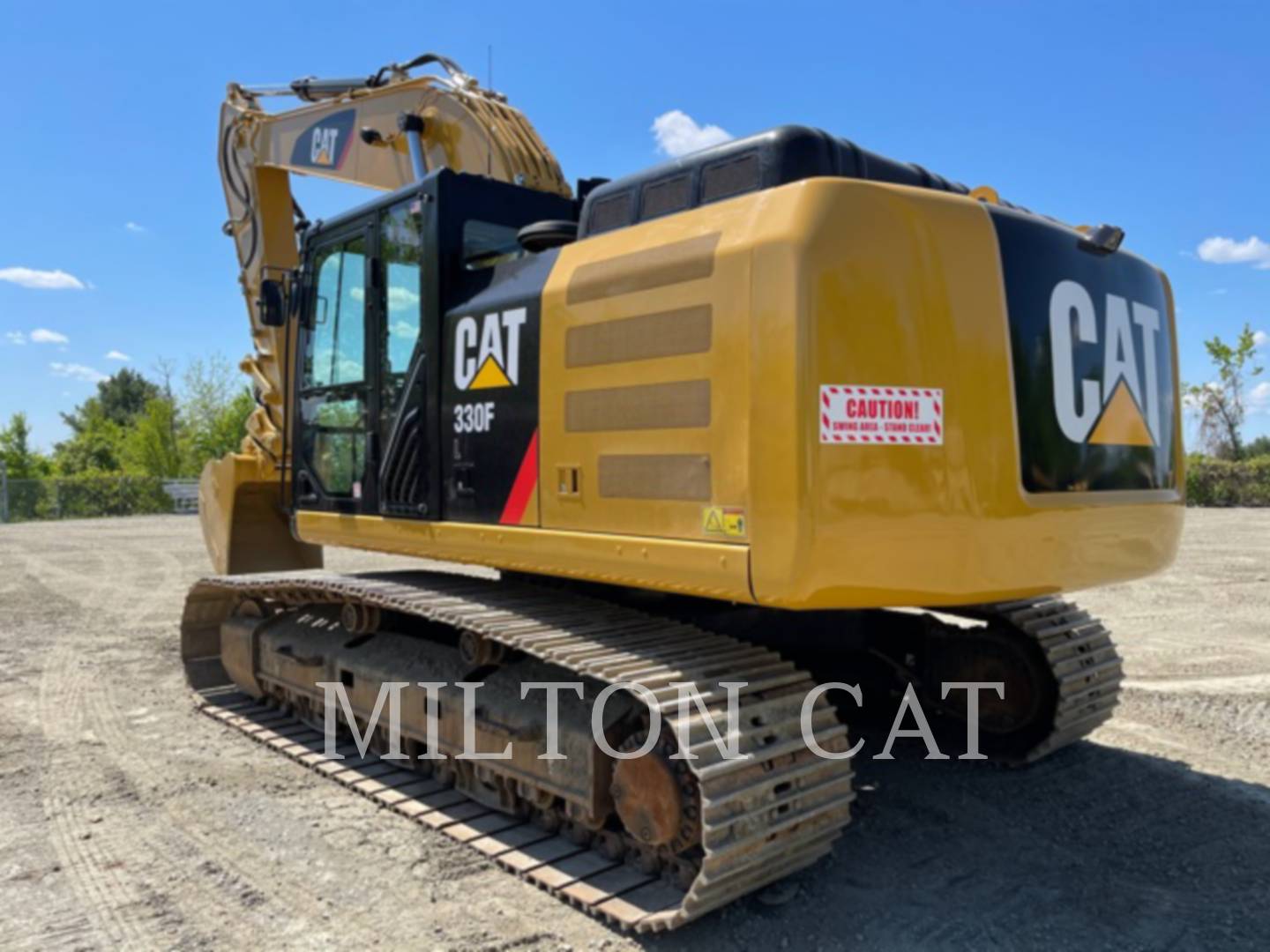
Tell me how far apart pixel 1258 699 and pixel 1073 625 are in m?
2.18

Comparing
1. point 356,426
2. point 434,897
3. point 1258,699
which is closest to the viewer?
point 434,897

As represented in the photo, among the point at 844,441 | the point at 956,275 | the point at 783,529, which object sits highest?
the point at 956,275

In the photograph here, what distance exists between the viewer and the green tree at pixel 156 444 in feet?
135

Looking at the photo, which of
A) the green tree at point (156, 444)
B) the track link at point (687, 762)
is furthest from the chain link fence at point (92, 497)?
the track link at point (687, 762)

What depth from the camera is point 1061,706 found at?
15.2 feet

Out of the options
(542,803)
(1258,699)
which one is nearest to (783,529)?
(542,803)

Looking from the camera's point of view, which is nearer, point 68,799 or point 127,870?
point 127,870

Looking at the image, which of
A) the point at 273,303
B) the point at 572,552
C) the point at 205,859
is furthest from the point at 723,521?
the point at 273,303

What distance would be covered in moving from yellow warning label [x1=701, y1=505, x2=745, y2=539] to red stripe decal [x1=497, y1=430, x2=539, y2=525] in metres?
0.93

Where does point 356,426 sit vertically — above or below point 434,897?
above

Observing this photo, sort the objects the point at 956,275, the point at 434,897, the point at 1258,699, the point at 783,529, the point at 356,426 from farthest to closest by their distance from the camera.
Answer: the point at 1258,699
the point at 356,426
the point at 434,897
the point at 956,275
the point at 783,529

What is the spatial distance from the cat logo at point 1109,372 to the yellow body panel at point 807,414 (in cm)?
27

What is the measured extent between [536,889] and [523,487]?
59.5 inches

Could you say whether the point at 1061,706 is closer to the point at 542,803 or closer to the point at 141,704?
the point at 542,803
